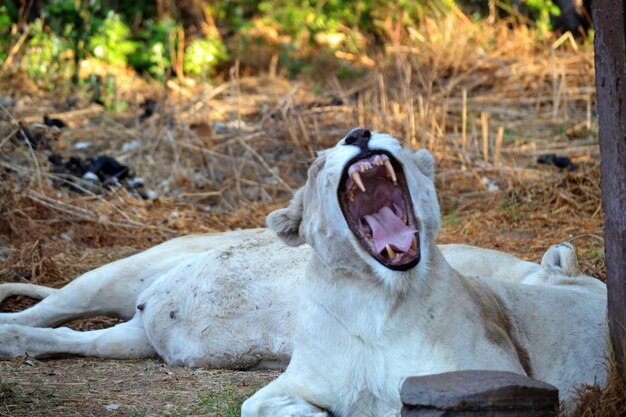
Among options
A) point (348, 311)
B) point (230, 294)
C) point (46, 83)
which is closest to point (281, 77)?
point (46, 83)

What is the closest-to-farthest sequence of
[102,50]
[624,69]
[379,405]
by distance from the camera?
[624,69] < [379,405] < [102,50]

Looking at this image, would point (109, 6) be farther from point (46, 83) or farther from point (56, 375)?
point (56, 375)

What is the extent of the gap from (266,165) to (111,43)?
16.9 ft

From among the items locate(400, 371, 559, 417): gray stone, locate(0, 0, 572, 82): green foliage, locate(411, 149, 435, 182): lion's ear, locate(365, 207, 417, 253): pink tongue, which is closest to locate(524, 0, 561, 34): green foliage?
locate(0, 0, 572, 82): green foliage

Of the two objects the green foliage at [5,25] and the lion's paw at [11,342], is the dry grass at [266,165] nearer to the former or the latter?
the lion's paw at [11,342]

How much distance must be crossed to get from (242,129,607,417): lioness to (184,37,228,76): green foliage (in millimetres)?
9736

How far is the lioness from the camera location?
367 cm

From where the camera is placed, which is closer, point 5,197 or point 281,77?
point 5,197

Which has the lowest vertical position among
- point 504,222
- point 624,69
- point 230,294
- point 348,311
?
point 504,222

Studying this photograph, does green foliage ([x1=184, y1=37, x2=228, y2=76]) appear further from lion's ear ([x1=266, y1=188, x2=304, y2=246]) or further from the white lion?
lion's ear ([x1=266, y1=188, x2=304, y2=246])

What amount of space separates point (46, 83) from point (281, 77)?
318 cm

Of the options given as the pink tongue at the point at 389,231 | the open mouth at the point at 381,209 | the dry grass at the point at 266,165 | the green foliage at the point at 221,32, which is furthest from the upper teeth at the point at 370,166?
the green foliage at the point at 221,32

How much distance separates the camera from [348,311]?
3.76 meters

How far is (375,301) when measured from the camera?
372cm
